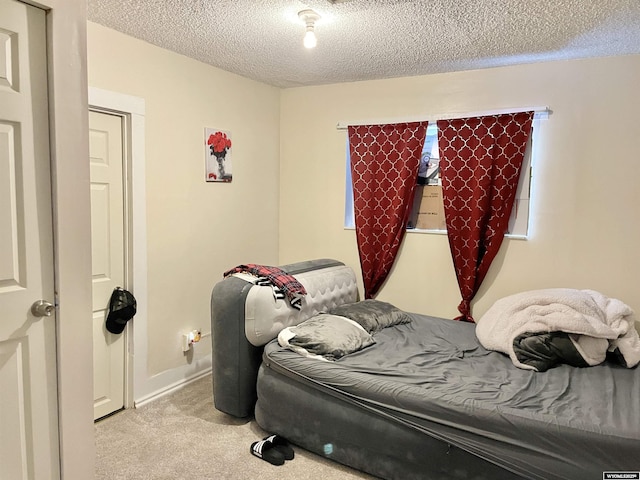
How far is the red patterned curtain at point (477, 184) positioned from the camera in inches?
124

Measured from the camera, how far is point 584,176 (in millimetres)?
2969

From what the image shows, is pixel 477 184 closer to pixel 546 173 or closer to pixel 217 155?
pixel 546 173

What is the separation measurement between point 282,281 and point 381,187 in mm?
1256

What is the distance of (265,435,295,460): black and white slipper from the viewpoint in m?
2.46

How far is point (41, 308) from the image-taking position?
1.65 meters

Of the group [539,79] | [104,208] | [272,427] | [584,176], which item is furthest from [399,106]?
[272,427]

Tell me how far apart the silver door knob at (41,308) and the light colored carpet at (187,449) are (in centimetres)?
109

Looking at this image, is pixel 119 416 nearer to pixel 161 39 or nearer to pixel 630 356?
pixel 161 39

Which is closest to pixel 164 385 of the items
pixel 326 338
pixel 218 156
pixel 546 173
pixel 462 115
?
pixel 326 338

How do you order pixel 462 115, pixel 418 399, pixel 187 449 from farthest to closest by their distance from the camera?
pixel 462 115 → pixel 187 449 → pixel 418 399

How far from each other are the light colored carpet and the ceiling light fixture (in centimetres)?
226

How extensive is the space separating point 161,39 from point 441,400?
2.62 meters

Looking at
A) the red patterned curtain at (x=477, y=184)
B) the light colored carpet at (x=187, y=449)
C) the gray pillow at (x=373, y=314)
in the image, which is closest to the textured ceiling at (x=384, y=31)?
the red patterned curtain at (x=477, y=184)

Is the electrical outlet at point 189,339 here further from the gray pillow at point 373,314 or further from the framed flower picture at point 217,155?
the framed flower picture at point 217,155
